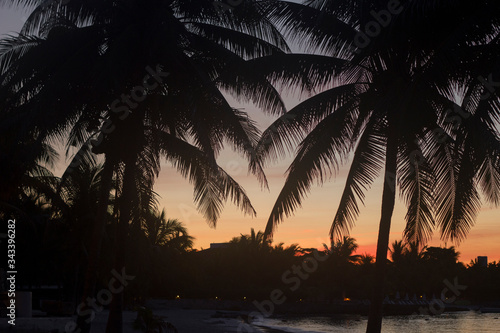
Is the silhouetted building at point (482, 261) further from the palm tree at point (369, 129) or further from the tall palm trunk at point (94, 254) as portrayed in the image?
the tall palm trunk at point (94, 254)

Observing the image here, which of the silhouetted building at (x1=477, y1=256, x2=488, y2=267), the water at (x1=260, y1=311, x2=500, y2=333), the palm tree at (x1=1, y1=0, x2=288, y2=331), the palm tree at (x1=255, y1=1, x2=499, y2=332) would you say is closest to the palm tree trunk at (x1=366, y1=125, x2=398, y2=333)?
the palm tree at (x1=255, y1=1, x2=499, y2=332)

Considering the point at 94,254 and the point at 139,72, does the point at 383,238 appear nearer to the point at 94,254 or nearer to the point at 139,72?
the point at 139,72

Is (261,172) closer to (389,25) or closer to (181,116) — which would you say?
(181,116)

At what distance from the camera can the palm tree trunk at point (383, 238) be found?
10.6 meters

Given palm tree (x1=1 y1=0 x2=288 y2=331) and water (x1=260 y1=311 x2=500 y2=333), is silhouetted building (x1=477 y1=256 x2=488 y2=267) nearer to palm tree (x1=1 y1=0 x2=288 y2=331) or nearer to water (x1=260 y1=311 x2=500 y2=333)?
water (x1=260 y1=311 x2=500 y2=333)

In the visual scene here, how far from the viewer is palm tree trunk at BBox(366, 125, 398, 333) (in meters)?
10.6

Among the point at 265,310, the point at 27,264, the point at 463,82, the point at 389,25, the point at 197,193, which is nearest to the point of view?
the point at 389,25

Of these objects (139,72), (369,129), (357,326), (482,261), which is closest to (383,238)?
(369,129)

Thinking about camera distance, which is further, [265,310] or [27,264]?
[265,310]

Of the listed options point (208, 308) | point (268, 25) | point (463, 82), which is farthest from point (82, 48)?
point (208, 308)

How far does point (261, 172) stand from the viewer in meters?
11.5

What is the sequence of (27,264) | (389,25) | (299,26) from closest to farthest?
(389,25)
(299,26)
(27,264)

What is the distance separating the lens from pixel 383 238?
1076 cm

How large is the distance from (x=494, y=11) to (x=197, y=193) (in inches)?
313
